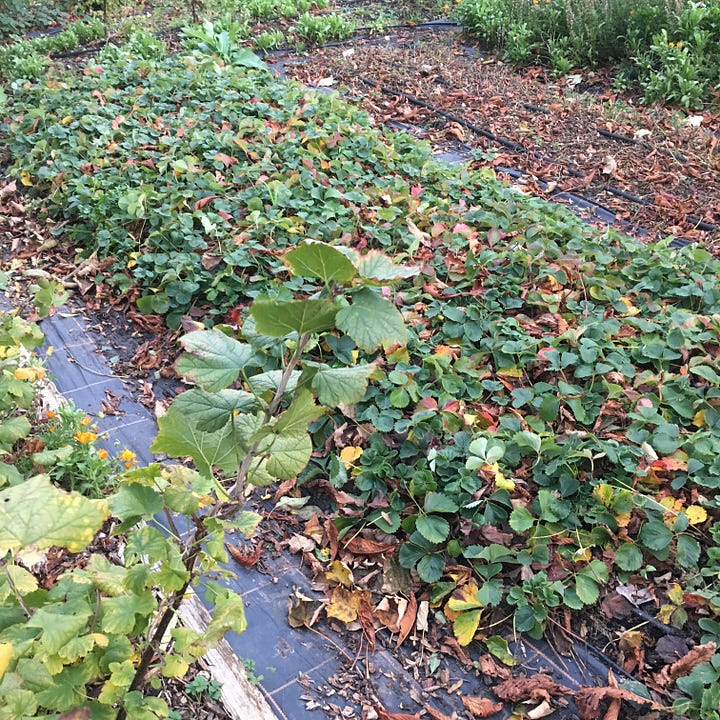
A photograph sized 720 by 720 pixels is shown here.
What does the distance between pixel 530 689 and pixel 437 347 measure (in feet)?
4.66

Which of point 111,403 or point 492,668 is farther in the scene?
point 111,403

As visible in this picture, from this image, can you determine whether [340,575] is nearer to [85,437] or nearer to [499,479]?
[499,479]

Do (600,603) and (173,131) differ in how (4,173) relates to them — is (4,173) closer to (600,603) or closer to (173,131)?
(173,131)

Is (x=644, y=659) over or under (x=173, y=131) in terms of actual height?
under

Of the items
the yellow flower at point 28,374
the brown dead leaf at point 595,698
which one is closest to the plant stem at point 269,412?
the brown dead leaf at point 595,698

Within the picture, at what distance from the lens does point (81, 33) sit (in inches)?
295

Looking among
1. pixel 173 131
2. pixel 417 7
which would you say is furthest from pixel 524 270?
pixel 417 7

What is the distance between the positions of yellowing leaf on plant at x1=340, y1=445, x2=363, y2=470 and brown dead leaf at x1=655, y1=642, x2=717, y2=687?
48.2 inches

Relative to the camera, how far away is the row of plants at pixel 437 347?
1.34 metres

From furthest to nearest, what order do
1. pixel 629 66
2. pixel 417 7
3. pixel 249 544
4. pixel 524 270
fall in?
1. pixel 417 7
2. pixel 629 66
3. pixel 524 270
4. pixel 249 544

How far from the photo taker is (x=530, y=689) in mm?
1935

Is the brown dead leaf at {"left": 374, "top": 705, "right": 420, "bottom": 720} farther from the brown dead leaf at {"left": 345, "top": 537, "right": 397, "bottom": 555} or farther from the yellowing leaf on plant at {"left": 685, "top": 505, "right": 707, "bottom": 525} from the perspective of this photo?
the yellowing leaf on plant at {"left": 685, "top": 505, "right": 707, "bottom": 525}

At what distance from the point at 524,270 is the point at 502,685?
2002 mm

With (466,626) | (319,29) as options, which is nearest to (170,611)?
(466,626)
